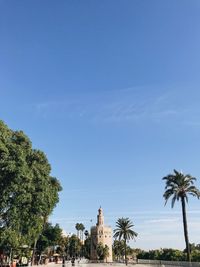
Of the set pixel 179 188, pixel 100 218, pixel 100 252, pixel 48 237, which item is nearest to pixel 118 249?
pixel 100 218

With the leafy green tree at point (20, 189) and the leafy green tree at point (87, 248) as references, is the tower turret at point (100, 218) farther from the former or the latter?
the leafy green tree at point (20, 189)

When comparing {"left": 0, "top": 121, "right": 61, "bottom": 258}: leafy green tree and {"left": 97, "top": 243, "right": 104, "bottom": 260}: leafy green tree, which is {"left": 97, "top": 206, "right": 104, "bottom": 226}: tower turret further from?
{"left": 0, "top": 121, "right": 61, "bottom": 258}: leafy green tree

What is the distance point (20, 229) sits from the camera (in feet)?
136

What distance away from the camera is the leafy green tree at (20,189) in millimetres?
37906

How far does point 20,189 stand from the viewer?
124 ft

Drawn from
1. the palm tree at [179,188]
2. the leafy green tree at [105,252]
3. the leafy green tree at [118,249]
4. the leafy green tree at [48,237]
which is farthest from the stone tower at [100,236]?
the palm tree at [179,188]

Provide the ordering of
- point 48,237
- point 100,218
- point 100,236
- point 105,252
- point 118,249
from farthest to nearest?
1. point 118,249
2. point 100,218
3. point 100,236
4. point 105,252
5. point 48,237

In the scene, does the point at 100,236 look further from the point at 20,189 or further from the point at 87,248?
the point at 20,189

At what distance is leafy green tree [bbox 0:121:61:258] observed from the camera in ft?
124

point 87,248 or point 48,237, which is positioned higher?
point 87,248

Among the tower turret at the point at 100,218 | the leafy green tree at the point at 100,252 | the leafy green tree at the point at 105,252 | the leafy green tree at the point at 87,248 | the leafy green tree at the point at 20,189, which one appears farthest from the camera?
the leafy green tree at the point at 87,248

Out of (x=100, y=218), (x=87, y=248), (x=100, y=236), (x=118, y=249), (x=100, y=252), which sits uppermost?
(x=100, y=218)

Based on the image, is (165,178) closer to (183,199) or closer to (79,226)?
(183,199)

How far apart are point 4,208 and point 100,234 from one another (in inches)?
4379
